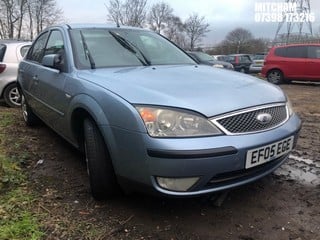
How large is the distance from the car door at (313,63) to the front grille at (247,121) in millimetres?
12276

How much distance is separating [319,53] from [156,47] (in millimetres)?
11747

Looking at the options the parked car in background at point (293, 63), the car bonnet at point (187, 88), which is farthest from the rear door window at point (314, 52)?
the car bonnet at point (187, 88)

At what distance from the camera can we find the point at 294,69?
581 inches

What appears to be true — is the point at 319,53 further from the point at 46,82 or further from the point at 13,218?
the point at 13,218

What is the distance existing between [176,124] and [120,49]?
158cm

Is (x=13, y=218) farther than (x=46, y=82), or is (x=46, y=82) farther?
(x=46, y=82)

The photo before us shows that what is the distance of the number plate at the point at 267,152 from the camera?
2697mm

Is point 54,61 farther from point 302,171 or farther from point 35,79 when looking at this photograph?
point 302,171

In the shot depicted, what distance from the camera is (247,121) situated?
276 centimetres

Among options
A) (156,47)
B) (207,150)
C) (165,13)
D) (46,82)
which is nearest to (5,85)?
(46,82)

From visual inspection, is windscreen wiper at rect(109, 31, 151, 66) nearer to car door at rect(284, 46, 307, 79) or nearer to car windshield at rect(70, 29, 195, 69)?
car windshield at rect(70, 29, 195, 69)

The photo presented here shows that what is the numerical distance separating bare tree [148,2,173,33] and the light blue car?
1617 inches

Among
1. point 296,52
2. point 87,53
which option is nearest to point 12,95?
point 87,53

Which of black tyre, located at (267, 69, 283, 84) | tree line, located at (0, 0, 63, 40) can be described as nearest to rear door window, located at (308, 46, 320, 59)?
black tyre, located at (267, 69, 283, 84)
